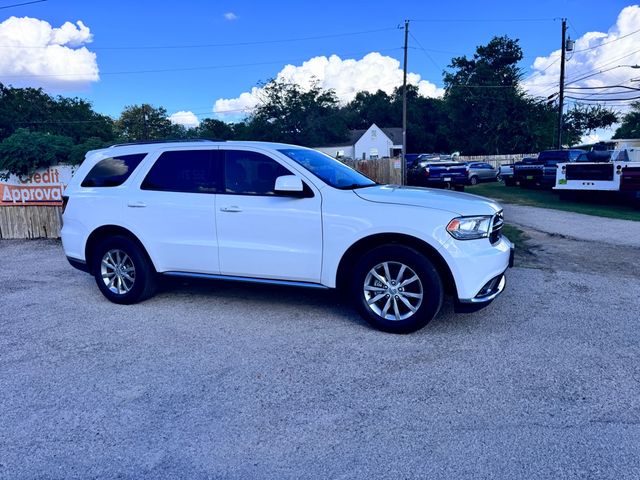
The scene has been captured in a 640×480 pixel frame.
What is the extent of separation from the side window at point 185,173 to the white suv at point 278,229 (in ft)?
0.04

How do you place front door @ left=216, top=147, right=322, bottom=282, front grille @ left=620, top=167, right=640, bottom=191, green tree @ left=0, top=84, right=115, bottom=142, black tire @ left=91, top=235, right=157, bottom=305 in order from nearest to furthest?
front door @ left=216, top=147, right=322, bottom=282 < black tire @ left=91, top=235, right=157, bottom=305 < front grille @ left=620, top=167, right=640, bottom=191 < green tree @ left=0, top=84, right=115, bottom=142

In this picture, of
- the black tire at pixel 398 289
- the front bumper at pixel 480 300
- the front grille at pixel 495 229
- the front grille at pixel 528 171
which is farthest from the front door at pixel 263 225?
the front grille at pixel 528 171

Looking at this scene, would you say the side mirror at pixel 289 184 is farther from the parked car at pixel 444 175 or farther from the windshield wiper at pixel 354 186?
the parked car at pixel 444 175

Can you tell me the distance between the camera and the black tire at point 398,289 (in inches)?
178

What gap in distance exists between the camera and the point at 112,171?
5.88 m

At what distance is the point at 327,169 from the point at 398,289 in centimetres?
169

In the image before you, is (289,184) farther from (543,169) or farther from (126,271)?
(543,169)

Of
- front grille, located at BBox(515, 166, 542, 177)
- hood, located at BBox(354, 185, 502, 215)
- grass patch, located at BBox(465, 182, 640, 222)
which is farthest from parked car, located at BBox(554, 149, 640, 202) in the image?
hood, located at BBox(354, 185, 502, 215)

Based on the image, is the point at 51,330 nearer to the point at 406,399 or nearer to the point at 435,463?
the point at 406,399

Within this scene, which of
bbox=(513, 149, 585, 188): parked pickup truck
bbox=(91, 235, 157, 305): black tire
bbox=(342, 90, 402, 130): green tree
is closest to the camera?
bbox=(91, 235, 157, 305): black tire

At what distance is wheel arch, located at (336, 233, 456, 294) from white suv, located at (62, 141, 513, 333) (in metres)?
0.01

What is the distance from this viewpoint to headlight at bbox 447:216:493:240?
4461 millimetres

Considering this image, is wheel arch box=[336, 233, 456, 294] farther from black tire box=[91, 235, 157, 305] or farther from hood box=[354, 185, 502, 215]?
black tire box=[91, 235, 157, 305]

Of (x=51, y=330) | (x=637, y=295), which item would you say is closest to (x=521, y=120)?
(x=637, y=295)
